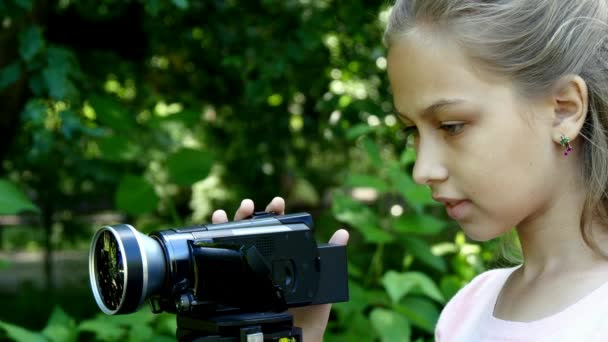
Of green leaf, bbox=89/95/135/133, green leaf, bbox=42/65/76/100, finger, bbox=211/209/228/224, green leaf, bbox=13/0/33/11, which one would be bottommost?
finger, bbox=211/209/228/224

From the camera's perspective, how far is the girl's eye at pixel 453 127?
141 cm

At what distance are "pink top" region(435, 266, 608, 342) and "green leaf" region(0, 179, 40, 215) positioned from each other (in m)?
1.28

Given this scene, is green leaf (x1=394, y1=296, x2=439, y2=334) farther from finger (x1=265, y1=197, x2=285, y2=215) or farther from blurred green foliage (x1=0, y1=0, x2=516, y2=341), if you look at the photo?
finger (x1=265, y1=197, x2=285, y2=215)

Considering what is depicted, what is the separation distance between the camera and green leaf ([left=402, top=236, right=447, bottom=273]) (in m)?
2.84

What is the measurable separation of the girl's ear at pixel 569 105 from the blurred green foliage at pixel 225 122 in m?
1.15

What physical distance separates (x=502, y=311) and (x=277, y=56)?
2071 mm

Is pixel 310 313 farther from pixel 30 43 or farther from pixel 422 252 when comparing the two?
pixel 30 43

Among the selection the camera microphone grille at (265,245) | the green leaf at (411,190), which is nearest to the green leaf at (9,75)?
the green leaf at (411,190)

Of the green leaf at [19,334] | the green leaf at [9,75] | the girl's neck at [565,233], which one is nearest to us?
the girl's neck at [565,233]

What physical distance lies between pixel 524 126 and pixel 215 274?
22.4 inches

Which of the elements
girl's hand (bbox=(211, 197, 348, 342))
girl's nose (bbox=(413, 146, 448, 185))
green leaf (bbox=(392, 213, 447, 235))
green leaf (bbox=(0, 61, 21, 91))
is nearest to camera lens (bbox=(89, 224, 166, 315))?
girl's hand (bbox=(211, 197, 348, 342))

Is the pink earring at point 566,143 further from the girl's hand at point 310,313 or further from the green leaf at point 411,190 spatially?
the green leaf at point 411,190

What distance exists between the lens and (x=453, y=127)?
55.7 inches

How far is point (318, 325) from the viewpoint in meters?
1.71
